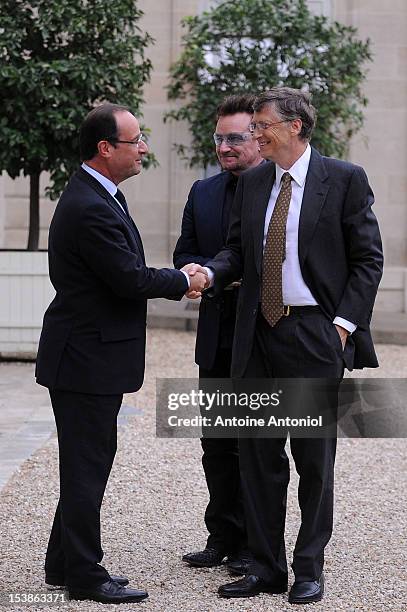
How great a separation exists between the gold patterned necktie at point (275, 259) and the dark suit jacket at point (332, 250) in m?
0.04

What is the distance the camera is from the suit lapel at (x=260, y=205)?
4547mm

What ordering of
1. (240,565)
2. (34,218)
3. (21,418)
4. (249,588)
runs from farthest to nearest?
(34,218) < (21,418) < (240,565) < (249,588)

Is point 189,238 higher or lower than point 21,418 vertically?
higher

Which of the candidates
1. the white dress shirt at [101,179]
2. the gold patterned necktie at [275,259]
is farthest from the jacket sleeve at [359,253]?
the white dress shirt at [101,179]

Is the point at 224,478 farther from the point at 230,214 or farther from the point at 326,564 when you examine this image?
the point at 230,214

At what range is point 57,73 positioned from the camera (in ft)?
34.0

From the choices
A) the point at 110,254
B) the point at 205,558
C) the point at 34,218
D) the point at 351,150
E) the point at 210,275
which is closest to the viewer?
the point at 110,254

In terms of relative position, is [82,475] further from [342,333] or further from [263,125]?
[263,125]

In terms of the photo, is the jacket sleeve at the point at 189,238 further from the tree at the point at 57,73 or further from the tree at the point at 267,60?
the tree at the point at 267,60

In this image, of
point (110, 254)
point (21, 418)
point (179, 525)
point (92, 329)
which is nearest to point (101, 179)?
point (110, 254)

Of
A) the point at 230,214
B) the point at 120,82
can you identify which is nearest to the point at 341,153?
the point at 120,82

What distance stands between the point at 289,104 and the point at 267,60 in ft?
27.8

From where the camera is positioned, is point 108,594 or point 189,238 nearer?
point 108,594

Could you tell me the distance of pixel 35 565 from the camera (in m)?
4.86
